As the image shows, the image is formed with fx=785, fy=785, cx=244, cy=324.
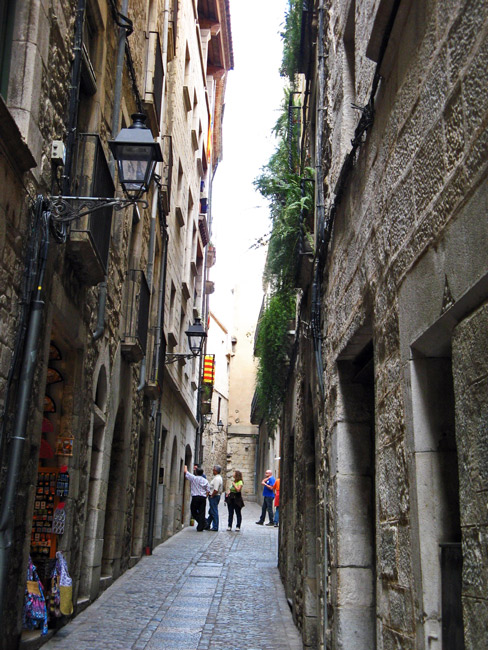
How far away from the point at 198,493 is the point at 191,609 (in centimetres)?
837

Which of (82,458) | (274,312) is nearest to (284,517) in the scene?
(274,312)

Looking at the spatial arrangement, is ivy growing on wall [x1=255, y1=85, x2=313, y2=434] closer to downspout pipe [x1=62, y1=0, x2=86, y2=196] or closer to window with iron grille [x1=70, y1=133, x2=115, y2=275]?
window with iron grille [x1=70, y1=133, x2=115, y2=275]

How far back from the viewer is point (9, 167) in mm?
4582

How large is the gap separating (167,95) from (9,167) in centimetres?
1143

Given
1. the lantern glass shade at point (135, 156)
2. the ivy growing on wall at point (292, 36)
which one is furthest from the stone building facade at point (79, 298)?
the ivy growing on wall at point (292, 36)

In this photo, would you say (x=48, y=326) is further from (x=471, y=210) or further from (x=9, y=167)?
(x=471, y=210)

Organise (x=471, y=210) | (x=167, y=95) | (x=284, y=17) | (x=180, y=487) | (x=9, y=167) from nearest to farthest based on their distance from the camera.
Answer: (x=471, y=210), (x=9, y=167), (x=284, y=17), (x=167, y=95), (x=180, y=487)

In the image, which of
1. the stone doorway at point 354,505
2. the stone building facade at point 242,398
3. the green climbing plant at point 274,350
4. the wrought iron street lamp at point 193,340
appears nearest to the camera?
the stone doorway at point 354,505

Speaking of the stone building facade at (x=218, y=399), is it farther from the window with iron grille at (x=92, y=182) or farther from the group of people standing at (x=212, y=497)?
the window with iron grille at (x=92, y=182)

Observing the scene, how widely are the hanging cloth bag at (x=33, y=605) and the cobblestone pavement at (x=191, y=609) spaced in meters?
0.22

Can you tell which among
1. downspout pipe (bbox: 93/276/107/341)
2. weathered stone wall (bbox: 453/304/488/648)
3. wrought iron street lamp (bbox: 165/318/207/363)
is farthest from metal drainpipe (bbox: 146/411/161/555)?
weathered stone wall (bbox: 453/304/488/648)

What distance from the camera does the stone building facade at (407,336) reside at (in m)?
2.54

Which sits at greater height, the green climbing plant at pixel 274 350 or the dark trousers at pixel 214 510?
the green climbing plant at pixel 274 350

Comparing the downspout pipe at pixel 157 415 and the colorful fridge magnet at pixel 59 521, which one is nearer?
the colorful fridge magnet at pixel 59 521
